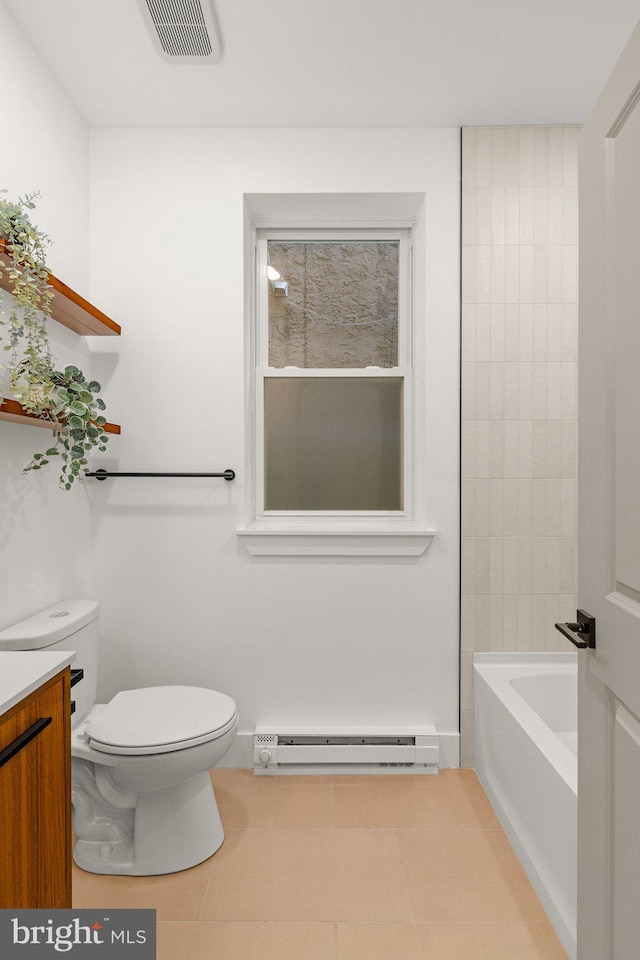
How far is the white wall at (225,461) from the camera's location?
2.35 meters

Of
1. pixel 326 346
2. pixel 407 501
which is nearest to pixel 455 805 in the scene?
pixel 407 501

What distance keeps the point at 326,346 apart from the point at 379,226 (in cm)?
54

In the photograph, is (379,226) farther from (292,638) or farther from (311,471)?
(292,638)

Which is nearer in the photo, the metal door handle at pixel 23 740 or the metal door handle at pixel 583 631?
the metal door handle at pixel 23 740

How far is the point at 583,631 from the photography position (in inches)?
47.1

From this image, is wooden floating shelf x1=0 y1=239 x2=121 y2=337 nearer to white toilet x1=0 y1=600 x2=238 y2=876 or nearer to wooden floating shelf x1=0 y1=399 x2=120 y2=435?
wooden floating shelf x1=0 y1=399 x2=120 y2=435

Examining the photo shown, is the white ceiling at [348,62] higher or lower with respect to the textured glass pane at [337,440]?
higher

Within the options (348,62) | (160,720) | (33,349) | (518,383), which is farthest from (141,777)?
(348,62)

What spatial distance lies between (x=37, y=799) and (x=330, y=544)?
56.1 inches

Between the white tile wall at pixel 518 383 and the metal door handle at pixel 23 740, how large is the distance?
1.64 meters

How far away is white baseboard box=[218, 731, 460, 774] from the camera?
2391mm

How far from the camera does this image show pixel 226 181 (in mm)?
2354

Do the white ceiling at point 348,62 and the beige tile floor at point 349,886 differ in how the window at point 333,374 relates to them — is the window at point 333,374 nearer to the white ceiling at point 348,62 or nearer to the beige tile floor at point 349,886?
the white ceiling at point 348,62

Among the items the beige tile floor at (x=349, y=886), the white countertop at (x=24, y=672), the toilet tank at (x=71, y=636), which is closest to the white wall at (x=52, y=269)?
the toilet tank at (x=71, y=636)
